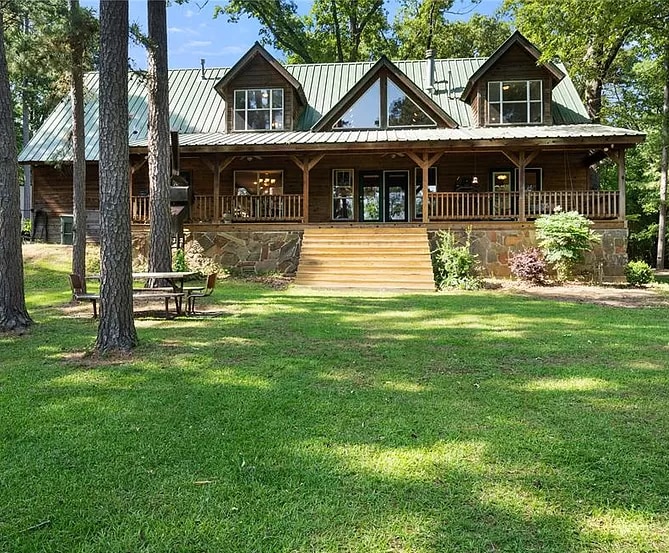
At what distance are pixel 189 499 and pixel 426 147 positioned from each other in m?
13.2

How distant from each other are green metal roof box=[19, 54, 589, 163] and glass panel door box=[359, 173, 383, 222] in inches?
85.8

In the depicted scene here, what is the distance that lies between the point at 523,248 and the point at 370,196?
6.11 meters

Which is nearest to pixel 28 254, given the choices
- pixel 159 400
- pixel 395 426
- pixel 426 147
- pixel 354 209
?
pixel 354 209

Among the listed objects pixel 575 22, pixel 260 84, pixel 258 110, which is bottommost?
pixel 258 110

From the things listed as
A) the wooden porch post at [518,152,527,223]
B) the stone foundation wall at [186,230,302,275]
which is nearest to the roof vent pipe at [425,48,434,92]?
the wooden porch post at [518,152,527,223]

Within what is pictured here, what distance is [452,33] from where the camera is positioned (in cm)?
2736

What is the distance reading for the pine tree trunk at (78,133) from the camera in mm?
10695

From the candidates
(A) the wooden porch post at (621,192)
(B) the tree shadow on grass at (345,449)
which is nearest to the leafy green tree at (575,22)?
(A) the wooden porch post at (621,192)

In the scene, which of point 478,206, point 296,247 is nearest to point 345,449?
point 296,247

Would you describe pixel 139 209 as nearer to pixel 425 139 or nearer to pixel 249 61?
pixel 249 61

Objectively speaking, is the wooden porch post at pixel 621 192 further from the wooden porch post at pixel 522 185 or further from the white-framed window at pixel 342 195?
the white-framed window at pixel 342 195

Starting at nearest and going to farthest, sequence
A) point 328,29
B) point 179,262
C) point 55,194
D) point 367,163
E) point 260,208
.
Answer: point 179,262 < point 260,208 < point 367,163 < point 55,194 < point 328,29

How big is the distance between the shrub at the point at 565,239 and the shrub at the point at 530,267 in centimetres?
28

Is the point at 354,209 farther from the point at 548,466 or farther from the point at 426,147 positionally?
the point at 548,466
